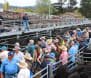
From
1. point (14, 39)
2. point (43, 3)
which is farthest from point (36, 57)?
point (43, 3)

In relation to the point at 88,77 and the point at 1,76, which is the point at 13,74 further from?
the point at 88,77

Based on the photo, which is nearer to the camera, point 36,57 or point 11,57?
point 11,57

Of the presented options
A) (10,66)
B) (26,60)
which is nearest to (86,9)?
(26,60)

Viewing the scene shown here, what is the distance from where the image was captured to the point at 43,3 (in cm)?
7138

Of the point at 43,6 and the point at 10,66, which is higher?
the point at 43,6

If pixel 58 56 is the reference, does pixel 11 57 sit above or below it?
above

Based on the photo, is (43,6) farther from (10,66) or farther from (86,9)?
(10,66)

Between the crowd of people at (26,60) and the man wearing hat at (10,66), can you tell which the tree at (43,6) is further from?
the man wearing hat at (10,66)

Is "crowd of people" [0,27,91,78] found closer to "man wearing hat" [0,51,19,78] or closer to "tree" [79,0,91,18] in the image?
"man wearing hat" [0,51,19,78]

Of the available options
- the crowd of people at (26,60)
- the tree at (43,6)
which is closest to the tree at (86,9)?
the tree at (43,6)

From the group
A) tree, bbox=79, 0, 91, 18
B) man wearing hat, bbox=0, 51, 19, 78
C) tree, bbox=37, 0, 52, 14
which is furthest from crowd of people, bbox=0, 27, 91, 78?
tree, bbox=79, 0, 91, 18

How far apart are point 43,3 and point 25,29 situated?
193 feet

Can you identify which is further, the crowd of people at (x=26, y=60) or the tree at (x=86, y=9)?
the tree at (x=86, y=9)

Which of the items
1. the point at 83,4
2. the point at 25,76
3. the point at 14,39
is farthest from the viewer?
the point at 83,4
